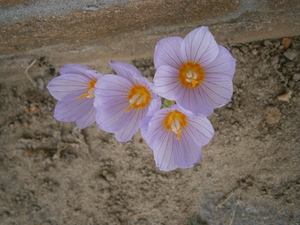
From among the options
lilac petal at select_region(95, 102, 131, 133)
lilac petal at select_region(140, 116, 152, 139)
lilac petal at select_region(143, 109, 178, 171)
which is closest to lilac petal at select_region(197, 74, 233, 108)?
lilac petal at select_region(143, 109, 178, 171)

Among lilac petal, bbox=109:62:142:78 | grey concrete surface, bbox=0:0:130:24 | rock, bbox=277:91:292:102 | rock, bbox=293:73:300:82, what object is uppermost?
grey concrete surface, bbox=0:0:130:24

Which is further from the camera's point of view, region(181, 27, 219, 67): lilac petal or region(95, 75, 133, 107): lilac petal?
region(95, 75, 133, 107): lilac petal

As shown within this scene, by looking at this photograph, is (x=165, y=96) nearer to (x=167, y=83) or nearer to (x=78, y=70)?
(x=167, y=83)

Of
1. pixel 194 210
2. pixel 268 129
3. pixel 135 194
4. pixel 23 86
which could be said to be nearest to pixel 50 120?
pixel 23 86

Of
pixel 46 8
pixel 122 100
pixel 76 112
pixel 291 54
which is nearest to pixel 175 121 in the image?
pixel 122 100

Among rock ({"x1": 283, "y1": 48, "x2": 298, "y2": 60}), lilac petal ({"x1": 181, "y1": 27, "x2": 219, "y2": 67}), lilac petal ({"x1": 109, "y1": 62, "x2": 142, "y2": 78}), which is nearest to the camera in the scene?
lilac petal ({"x1": 181, "y1": 27, "x2": 219, "y2": 67})

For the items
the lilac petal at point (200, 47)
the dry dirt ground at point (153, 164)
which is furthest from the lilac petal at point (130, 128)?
the dry dirt ground at point (153, 164)

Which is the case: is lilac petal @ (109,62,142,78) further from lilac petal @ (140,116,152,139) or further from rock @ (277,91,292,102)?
rock @ (277,91,292,102)
